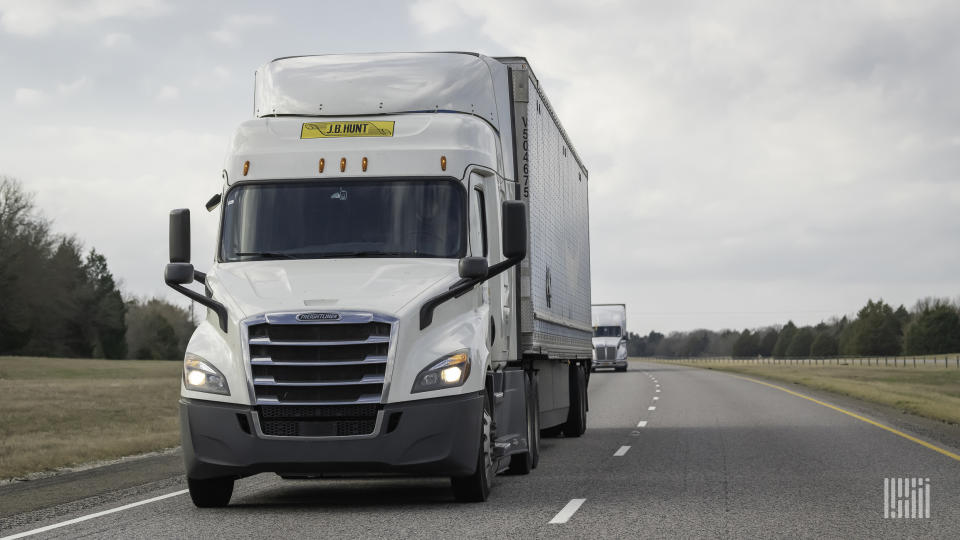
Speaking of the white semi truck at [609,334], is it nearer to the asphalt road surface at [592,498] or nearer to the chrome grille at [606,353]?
the chrome grille at [606,353]

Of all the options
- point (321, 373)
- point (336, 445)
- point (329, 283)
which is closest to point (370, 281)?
point (329, 283)

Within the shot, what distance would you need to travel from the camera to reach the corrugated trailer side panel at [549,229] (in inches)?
568

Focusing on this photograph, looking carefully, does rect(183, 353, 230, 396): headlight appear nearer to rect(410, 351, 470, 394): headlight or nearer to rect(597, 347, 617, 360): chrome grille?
rect(410, 351, 470, 394): headlight

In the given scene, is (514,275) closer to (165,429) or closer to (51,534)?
(51,534)

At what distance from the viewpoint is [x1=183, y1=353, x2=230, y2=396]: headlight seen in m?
10.4

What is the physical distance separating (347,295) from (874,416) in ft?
59.6

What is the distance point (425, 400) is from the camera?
1045cm

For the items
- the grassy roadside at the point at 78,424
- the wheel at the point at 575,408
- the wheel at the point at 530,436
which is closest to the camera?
the wheel at the point at 530,436

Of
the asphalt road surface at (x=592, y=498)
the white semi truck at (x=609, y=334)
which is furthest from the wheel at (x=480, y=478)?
the white semi truck at (x=609, y=334)

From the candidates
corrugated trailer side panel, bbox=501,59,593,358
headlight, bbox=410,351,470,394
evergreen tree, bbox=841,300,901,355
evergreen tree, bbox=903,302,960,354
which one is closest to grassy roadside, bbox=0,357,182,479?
corrugated trailer side panel, bbox=501,59,593,358

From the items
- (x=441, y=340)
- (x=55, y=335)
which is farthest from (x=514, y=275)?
(x=55, y=335)

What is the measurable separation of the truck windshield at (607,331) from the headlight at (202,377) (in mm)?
53123

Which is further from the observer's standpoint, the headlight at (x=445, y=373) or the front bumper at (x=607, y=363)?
the front bumper at (x=607, y=363)

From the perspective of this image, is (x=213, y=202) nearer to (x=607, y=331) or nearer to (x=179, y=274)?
(x=179, y=274)
